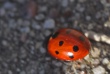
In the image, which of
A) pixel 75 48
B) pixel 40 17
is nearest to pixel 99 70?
pixel 75 48

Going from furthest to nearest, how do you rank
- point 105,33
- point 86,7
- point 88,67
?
point 86,7 < point 105,33 < point 88,67

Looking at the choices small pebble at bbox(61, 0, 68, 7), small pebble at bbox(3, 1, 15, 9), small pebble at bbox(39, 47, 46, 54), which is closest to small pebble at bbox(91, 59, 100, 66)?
small pebble at bbox(39, 47, 46, 54)

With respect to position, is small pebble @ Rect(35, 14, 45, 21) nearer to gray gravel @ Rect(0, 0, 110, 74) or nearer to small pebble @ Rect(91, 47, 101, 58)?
gray gravel @ Rect(0, 0, 110, 74)

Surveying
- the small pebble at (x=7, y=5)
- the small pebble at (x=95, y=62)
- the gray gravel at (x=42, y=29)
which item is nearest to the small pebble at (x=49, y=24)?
the gray gravel at (x=42, y=29)

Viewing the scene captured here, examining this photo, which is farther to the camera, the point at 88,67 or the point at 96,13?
the point at 96,13

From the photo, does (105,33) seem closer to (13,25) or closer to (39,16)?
(39,16)

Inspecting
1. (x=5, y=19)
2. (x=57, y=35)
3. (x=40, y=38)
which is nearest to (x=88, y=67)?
(x=57, y=35)
